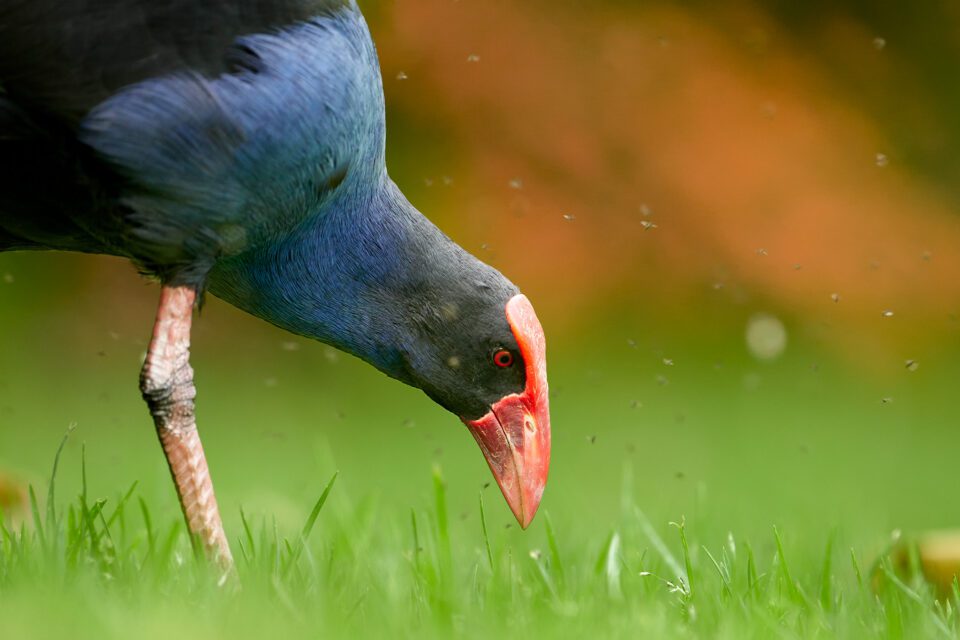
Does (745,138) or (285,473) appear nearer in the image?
(285,473)

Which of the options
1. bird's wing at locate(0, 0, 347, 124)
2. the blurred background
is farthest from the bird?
the blurred background

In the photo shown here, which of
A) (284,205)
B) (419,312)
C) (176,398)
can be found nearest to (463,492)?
(419,312)

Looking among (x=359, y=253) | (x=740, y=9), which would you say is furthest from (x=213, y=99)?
(x=740, y=9)

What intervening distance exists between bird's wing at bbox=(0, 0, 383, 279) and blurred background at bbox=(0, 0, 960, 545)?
410 centimetres

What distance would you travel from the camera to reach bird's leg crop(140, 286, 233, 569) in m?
2.71

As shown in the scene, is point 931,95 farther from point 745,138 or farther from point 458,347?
point 458,347

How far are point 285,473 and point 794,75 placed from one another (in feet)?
13.1

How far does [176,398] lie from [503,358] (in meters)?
0.78

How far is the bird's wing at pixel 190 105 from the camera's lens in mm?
2484

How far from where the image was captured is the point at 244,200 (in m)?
2.63

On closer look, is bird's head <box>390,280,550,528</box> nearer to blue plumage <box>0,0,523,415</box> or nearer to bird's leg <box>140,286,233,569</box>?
blue plumage <box>0,0,523,415</box>

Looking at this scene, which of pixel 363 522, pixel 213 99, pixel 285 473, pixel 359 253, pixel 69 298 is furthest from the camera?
pixel 69 298

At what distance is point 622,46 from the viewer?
757 cm

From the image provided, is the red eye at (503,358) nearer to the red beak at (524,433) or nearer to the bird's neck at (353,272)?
the red beak at (524,433)
